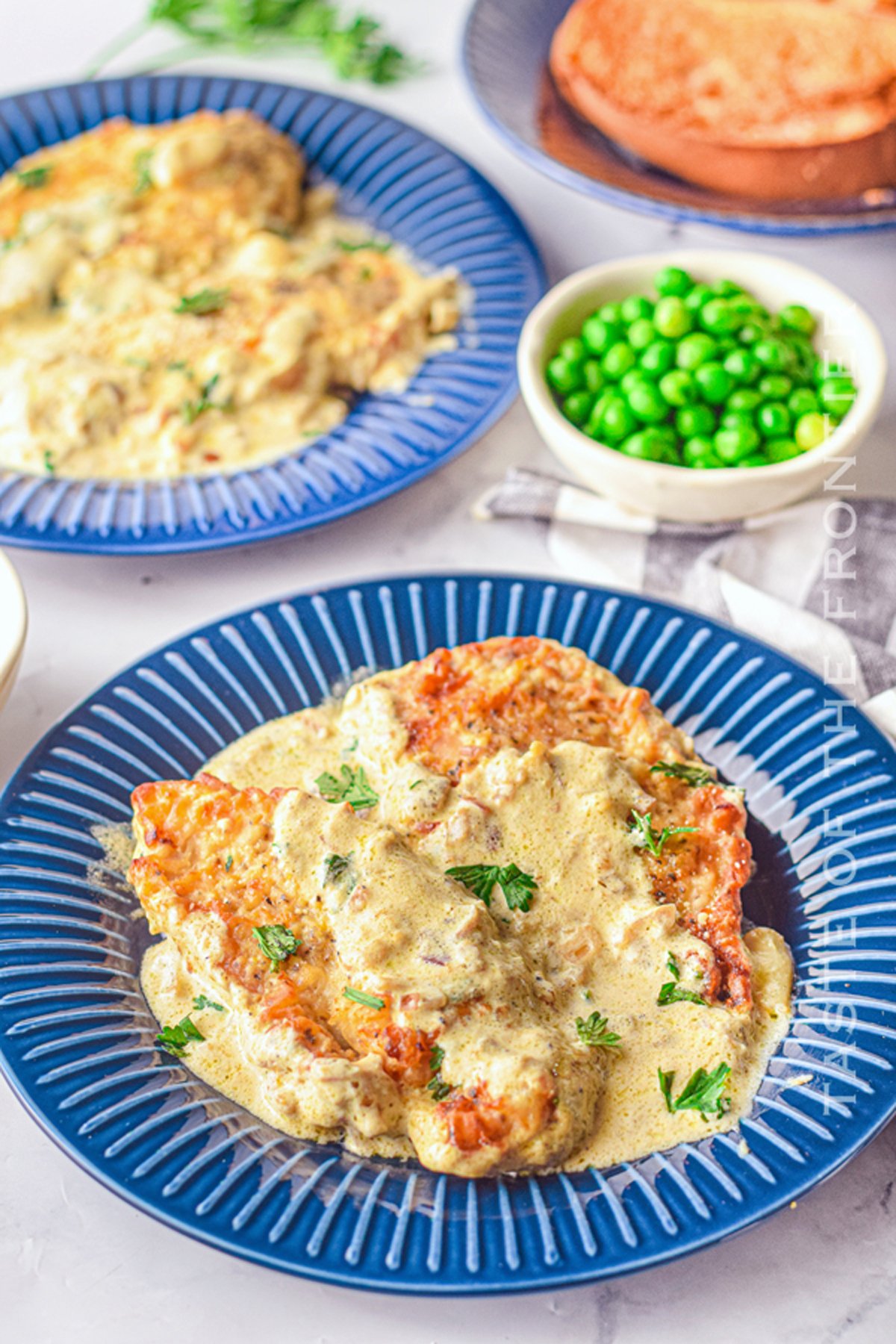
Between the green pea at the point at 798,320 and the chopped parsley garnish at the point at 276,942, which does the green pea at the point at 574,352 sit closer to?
the green pea at the point at 798,320

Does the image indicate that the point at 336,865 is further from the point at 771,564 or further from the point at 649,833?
the point at 771,564

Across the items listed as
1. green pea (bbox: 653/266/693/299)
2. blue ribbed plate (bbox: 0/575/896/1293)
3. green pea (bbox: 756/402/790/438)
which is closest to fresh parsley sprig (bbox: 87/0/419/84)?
green pea (bbox: 653/266/693/299)

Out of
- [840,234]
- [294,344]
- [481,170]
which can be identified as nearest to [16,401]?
[294,344]

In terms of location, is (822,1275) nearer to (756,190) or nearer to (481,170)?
(756,190)

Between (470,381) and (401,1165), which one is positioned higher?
(470,381)

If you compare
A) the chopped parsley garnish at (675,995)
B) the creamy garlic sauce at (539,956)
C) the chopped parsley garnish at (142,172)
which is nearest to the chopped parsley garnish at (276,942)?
the creamy garlic sauce at (539,956)

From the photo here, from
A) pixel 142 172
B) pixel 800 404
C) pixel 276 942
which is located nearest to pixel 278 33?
pixel 142 172
